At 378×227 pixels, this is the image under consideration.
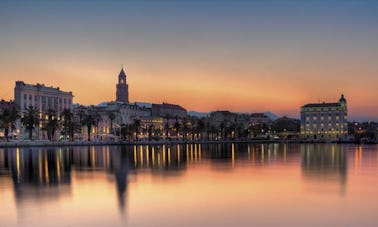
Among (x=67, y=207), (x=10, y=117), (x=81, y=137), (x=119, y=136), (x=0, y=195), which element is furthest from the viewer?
(x=119, y=136)

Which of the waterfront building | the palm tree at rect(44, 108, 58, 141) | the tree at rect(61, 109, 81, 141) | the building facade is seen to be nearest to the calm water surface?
the palm tree at rect(44, 108, 58, 141)

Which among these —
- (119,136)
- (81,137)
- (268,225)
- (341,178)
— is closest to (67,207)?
(268,225)

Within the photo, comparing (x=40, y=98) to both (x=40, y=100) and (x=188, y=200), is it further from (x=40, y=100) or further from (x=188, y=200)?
(x=188, y=200)

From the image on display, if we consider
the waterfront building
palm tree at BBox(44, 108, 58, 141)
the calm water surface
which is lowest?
the calm water surface

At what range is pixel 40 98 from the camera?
150375mm

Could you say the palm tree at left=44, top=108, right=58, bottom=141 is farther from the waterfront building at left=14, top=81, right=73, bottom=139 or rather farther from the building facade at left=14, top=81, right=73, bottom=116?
the building facade at left=14, top=81, right=73, bottom=116

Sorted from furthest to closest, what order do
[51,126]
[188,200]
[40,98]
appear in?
1. [40,98]
2. [51,126]
3. [188,200]

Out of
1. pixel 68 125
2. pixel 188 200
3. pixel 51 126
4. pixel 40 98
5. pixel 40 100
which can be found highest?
pixel 40 98

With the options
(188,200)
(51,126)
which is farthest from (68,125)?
(188,200)

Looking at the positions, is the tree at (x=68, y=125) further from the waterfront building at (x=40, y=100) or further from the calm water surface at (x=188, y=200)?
the calm water surface at (x=188, y=200)

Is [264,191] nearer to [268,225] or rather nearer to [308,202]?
[308,202]

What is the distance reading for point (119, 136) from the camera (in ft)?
614

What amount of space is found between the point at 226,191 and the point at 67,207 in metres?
10.4

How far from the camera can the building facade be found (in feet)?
468
